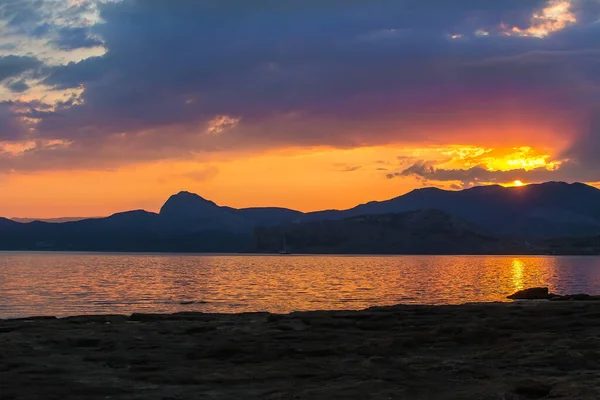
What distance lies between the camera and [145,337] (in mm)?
36344

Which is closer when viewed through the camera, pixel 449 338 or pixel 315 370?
pixel 315 370

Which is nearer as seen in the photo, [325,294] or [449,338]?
[449,338]

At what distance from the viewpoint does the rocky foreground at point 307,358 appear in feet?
71.6

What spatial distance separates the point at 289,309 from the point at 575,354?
1735 inches

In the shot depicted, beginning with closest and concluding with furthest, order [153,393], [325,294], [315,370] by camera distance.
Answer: [153,393], [315,370], [325,294]

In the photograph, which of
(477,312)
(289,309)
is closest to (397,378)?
(477,312)

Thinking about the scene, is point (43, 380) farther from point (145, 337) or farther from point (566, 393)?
point (566, 393)

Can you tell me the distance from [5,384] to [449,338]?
21.5 metres

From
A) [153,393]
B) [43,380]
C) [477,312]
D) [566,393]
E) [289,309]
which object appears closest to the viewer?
[566,393]

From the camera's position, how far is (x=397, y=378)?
945 inches

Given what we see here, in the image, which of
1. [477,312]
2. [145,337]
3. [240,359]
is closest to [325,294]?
[477,312]

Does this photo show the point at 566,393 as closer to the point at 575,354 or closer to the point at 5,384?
the point at 575,354

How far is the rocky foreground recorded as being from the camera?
21.8 m

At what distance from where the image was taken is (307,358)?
2967 cm
